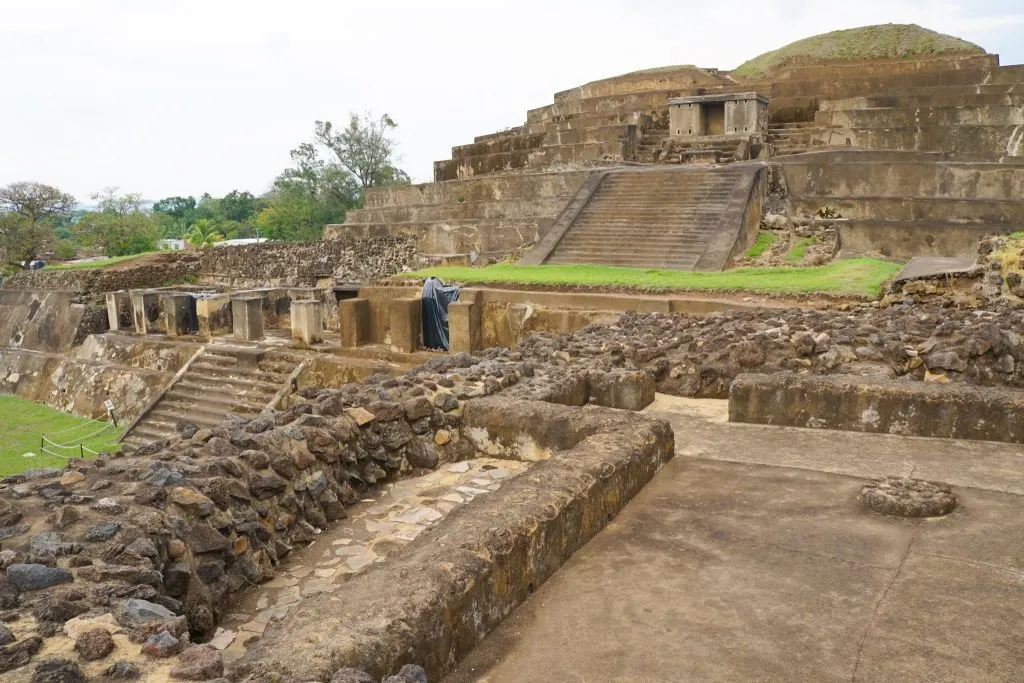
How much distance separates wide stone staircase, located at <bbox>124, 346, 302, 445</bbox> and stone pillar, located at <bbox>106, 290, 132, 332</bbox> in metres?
4.73

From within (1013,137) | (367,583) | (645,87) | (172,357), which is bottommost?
(172,357)

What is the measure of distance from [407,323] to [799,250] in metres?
6.28

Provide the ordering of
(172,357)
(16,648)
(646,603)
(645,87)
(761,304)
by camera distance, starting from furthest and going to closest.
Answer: (645,87)
(172,357)
(761,304)
(646,603)
(16,648)

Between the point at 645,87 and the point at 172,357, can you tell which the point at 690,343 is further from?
A: the point at 645,87

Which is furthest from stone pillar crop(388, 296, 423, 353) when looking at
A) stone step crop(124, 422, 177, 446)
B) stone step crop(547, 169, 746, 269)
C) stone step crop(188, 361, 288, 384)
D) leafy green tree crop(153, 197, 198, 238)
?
leafy green tree crop(153, 197, 198, 238)

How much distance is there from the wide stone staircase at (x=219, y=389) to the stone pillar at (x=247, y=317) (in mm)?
812

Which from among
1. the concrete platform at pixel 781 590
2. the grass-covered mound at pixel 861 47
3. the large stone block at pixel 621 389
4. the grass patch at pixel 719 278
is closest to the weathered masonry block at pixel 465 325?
the grass patch at pixel 719 278

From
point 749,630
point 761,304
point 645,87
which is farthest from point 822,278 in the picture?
point 645,87

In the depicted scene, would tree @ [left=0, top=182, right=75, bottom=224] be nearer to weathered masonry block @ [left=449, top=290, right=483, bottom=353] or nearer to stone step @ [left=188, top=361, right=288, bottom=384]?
stone step @ [left=188, top=361, right=288, bottom=384]

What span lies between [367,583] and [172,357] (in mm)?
13088

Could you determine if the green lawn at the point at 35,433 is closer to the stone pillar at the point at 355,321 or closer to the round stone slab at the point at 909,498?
the stone pillar at the point at 355,321

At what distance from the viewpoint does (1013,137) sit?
49.1 feet

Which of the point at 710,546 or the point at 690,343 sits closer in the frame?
the point at 710,546

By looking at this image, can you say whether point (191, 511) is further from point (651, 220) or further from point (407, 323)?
point (651, 220)
